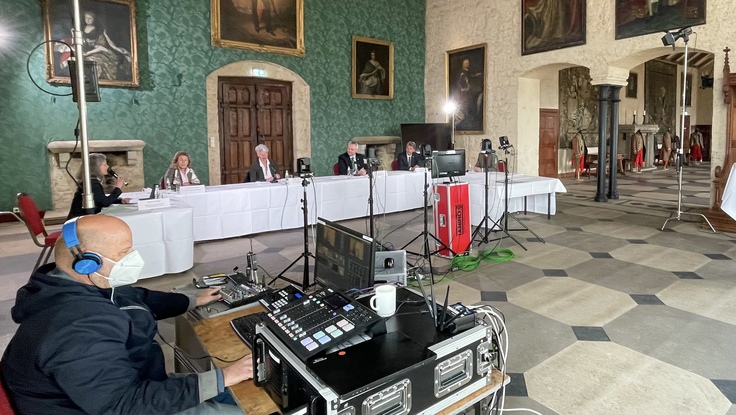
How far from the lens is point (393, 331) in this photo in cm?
140

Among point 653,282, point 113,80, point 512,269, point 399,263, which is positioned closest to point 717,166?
point 653,282

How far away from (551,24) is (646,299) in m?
6.91

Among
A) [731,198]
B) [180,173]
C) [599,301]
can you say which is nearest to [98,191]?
[180,173]

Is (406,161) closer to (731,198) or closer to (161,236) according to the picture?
(731,198)

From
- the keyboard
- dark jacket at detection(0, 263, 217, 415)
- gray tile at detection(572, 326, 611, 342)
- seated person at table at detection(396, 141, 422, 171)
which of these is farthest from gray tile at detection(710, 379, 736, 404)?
seated person at table at detection(396, 141, 422, 171)

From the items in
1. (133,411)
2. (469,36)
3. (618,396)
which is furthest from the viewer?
(469,36)

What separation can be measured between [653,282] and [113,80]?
796cm

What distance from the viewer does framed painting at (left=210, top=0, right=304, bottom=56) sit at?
8.57 m

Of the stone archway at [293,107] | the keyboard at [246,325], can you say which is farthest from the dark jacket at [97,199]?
the stone archway at [293,107]

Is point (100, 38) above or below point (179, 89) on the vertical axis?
above

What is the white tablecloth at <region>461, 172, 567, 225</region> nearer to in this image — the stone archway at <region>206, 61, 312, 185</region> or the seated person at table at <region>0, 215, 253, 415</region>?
the stone archway at <region>206, 61, 312, 185</region>

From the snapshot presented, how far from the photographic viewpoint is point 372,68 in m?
10.7

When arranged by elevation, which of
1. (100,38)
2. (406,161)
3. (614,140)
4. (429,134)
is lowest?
(406,161)

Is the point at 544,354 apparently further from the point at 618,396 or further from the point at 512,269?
the point at 512,269
